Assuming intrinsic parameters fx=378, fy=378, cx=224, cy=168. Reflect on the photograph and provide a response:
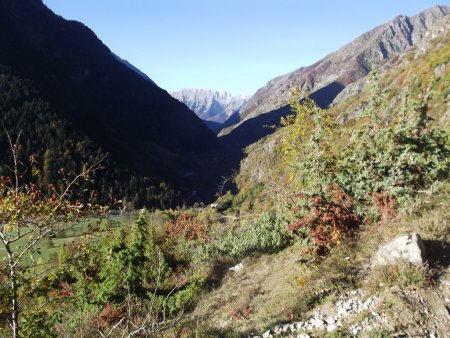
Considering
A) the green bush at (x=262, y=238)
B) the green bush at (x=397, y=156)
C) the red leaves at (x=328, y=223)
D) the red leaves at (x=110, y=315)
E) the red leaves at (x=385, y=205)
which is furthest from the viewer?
the green bush at (x=262, y=238)

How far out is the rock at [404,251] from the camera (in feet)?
28.9

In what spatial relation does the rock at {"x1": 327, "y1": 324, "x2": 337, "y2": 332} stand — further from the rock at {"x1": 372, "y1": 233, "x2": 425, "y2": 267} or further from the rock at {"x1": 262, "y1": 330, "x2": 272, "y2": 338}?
the rock at {"x1": 372, "y1": 233, "x2": 425, "y2": 267}

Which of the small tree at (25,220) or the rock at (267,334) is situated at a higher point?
the small tree at (25,220)

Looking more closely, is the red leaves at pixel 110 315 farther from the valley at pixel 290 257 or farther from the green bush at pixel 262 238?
the green bush at pixel 262 238

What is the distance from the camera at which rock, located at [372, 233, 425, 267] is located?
882 cm

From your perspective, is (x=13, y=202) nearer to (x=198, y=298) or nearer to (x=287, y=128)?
(x=198, y=298)

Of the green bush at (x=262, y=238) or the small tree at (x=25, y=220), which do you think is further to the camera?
the green bush at (x=262, y=238)

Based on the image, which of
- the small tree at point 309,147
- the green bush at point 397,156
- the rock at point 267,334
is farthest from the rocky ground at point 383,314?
the small tree at point 309,147

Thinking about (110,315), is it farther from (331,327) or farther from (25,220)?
(331,327)

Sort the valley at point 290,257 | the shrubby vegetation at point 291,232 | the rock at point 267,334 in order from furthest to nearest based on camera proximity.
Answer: the rock at point 267,334 < the shrubby vegetation at point 291,232 < the valley at point 290,257

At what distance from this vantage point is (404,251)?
→ 9.08 m

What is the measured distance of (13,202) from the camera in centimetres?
810

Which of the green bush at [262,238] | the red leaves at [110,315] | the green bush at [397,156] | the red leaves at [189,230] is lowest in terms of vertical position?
the red leaves at [189,230]

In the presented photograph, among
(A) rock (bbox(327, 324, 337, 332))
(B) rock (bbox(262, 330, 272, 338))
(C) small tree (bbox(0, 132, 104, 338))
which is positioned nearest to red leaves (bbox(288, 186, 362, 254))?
(A) rock (bbox(327, 324, 337, 332))
